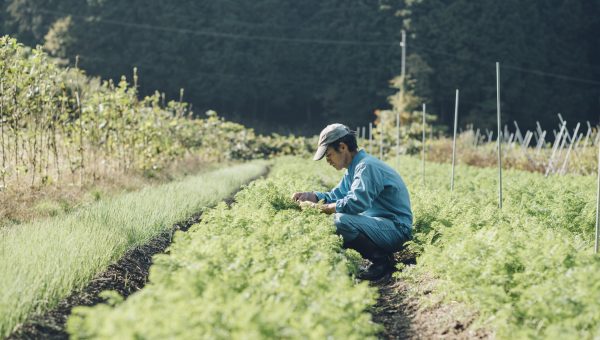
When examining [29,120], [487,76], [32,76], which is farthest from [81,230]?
[487,76]

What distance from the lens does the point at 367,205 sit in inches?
257

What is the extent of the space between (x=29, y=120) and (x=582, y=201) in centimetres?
774

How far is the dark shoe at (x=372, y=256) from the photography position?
666cm

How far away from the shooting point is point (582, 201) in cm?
803

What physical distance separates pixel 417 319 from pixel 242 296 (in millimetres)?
2345

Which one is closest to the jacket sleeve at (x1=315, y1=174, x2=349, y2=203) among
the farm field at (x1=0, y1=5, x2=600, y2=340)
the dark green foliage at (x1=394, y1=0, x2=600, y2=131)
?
the farm field at (x1=0, y1=5, x2=600, y2=340)

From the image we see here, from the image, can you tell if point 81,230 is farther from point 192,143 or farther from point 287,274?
point 192,143

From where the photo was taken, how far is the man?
652 cm

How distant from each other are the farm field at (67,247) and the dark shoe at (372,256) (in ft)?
6.72

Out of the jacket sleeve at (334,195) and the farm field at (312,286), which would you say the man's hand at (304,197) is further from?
the farm field at (312,286)

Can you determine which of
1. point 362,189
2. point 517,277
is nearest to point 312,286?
point 517,277

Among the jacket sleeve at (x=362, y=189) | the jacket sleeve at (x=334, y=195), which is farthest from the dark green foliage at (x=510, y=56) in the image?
the jacket sleeve at (x=362, y=189)

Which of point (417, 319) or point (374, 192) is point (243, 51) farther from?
point (417, 319)

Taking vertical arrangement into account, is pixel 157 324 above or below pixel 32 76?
below
